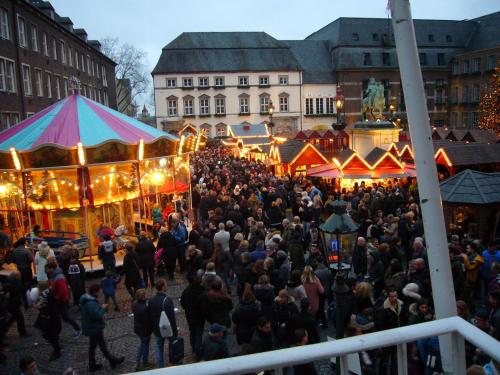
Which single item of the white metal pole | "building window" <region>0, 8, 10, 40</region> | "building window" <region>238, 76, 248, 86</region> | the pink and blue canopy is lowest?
the white metal pole

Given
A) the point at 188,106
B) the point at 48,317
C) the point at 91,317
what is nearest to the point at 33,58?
the point at 48,317

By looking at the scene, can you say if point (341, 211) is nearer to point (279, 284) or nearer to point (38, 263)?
point (279, 284)

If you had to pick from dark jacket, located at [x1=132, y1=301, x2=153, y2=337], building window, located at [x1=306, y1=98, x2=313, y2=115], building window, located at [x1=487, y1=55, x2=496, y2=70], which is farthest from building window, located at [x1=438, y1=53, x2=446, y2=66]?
dark jacket, located at [x1=132, y1=301, x2=153, y2=337]

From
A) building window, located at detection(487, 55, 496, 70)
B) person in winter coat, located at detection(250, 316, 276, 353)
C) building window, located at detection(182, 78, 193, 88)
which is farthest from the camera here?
building window, located at detection(182, 78, 193, 88)

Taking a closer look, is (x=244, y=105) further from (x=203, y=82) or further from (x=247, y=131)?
(x=247, y=131)

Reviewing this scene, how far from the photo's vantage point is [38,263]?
9438 mm

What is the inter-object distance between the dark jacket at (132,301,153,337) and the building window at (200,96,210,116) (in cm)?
4439

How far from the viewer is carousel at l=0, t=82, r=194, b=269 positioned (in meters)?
12.0

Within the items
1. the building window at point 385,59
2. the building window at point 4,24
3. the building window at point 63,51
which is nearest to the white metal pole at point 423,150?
the building window at point 4,24

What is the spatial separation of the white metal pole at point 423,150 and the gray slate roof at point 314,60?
49.4 metres

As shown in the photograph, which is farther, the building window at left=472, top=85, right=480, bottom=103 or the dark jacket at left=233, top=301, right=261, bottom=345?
the building window at left=472, top=85, right=480, bottom=103

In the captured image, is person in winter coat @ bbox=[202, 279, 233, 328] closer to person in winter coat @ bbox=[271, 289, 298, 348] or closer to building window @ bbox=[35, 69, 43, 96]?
person in winter coat @ bbox=[271, 289, 298, 348]

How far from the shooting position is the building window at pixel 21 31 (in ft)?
80.7

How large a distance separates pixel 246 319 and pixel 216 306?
70 centimetres
